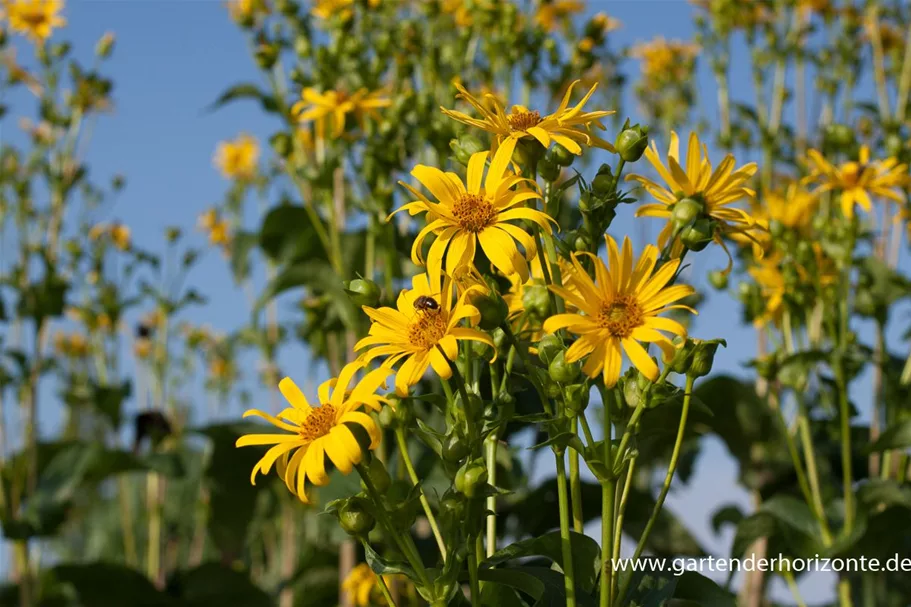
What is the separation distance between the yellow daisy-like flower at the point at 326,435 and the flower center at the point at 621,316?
0.19 meters

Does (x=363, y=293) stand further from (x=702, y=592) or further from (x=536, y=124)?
(x=702, y=592)

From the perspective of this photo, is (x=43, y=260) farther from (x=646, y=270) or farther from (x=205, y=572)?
(x=646, y=270)

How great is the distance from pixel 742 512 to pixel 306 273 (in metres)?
1.00

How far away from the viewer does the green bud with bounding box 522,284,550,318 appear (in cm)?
79

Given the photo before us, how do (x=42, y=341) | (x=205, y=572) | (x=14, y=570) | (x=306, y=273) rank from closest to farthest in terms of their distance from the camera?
(x=306, y=273), (x=205, y=572), (x=42, y=341), (x=14, y=570)

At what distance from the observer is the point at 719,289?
1.53 metres

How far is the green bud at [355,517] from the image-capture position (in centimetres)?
79

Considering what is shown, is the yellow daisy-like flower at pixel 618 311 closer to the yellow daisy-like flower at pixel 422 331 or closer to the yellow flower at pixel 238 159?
the yellow daisy-like flower at pixel 422 331

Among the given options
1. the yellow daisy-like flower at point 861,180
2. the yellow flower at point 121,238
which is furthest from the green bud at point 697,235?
the yellow flower at point 121,238

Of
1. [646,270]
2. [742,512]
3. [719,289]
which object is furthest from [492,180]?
[742,512]

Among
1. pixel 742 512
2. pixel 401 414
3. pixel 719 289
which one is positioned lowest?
pixel 742 512

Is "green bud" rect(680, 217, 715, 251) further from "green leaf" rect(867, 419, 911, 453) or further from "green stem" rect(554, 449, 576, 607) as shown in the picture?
"green leaf" rect(867, 419, 911, 453)

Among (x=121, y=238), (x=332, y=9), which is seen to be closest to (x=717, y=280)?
(x=332, y=9)

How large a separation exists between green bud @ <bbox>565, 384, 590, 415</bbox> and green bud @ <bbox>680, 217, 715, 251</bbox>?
163mm
